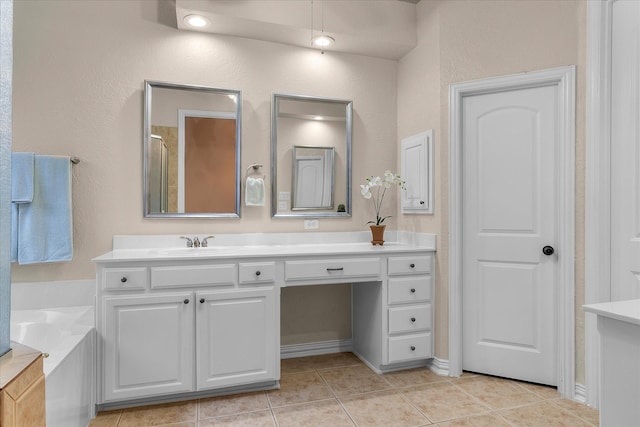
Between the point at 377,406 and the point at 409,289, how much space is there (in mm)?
808

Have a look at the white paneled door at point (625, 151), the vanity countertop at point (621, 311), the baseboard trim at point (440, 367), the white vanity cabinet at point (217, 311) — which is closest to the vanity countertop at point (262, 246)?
the white vanity cabinet at point (217, 311)

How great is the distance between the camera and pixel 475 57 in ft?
8.54

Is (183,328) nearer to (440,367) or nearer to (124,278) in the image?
(124,278)

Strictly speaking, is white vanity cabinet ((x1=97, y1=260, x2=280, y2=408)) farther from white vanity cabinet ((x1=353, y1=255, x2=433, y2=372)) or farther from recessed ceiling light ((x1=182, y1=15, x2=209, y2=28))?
recessed ceiling light ((x1=182, y1=15, x2=209, y2=28))

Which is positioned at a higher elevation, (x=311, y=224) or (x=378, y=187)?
(x=378, y=187)

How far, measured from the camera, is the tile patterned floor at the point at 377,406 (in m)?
2.05

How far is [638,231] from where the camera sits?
1971 mm

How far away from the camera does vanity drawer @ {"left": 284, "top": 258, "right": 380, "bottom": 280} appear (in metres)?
2.43

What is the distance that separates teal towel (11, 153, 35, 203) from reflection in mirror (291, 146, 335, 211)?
1709 millimetres

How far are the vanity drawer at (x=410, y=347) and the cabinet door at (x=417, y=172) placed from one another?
3.01ft

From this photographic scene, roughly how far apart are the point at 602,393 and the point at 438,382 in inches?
58.1

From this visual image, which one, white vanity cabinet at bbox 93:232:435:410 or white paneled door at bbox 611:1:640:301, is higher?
white paneled door at bbox 611:1:640:301

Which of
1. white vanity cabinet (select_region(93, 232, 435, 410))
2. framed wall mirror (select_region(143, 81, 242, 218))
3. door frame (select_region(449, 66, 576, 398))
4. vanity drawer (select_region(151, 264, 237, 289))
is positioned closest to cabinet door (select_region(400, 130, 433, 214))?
white vanity cabinet (select_region(93, 232, 435, 410))

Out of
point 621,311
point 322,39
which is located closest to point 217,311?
point 621,311
